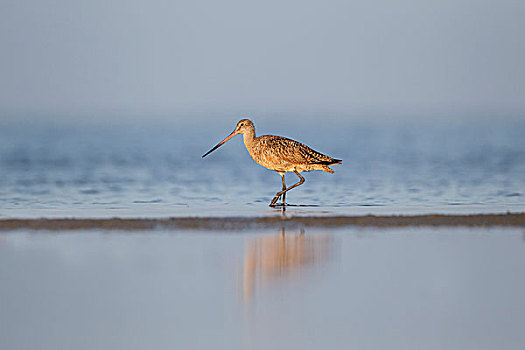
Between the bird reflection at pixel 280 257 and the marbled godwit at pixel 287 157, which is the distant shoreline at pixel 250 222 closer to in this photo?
the bird reflection at pixel 280 257

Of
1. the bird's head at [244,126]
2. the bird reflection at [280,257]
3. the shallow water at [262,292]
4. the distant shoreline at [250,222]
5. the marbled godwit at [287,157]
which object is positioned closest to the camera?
the shallow water at [262,292]

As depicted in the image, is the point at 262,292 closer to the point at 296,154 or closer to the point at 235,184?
the point at 296,154

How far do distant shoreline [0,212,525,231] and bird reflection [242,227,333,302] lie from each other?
0.60m

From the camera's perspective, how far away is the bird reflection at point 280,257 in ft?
25.9

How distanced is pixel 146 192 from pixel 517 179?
7.53 m

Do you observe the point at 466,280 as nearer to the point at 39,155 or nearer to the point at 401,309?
the point at 401,309

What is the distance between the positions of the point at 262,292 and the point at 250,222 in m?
3.94

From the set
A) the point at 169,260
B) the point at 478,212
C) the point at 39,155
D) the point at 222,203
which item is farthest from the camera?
the point at 39,155

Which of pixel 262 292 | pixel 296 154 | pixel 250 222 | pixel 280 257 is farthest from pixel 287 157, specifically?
pixel 262 292

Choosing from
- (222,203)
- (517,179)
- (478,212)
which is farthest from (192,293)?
(517,179)

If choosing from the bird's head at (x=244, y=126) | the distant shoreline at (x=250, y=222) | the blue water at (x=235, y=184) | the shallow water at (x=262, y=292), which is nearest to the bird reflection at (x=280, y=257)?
the shallow water at (x=262, y=292)

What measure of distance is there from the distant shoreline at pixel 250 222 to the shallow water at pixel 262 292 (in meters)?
0.75

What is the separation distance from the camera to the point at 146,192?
16641mm

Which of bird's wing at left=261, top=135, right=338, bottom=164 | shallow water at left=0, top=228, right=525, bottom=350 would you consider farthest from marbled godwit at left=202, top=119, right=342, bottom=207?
shallow water at left=0, top=228, right=525, bottom=350
